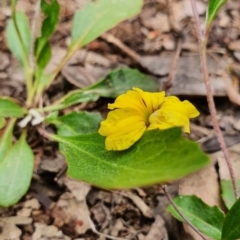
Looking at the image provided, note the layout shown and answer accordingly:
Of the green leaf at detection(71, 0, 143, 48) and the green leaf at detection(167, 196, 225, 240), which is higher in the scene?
the green leaf at detection(71, 0, 143, 48)

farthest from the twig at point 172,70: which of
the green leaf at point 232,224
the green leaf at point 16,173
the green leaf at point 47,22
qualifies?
the green leaf at point 232,224

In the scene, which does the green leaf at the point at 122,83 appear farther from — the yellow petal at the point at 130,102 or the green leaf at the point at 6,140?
the yellow petal at the point at 130,102

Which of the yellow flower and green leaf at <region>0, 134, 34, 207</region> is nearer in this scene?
the yellow flower

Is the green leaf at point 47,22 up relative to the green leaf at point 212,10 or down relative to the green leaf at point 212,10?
down

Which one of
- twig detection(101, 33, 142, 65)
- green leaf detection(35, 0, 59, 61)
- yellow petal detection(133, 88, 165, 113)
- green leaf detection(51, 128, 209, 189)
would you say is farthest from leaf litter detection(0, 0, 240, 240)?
yellow petal detection(133, 88, 165, 113)

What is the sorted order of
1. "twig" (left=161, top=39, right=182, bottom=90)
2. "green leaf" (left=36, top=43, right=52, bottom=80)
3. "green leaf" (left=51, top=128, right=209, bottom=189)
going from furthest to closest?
"twig" (left=161, top=39, right=182, bottom=90)
"green leaf" (left=36, top=43, right=52, bottom=80)
"green leaf" (left=51, top=128, right=209, bottom=189)

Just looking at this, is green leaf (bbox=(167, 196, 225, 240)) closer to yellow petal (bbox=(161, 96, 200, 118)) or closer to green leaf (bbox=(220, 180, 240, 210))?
green leaf (bbox=(220, 180, 240, 210))

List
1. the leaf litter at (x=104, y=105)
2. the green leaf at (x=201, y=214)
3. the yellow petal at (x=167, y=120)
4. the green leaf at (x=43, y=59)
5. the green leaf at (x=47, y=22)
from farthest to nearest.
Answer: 1. the green leaf at (x=43, y=59)
2. the green leaf at (x=47, y=22)
3. the leaf litter at (x=104, y=105)
4. the green leaf at (x=201, y=214)
5. the yellow petal at (x=167, y=120)

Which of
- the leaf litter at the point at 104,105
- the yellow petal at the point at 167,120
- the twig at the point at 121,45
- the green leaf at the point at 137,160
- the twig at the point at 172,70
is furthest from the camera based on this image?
the twig at the point at 121,45
